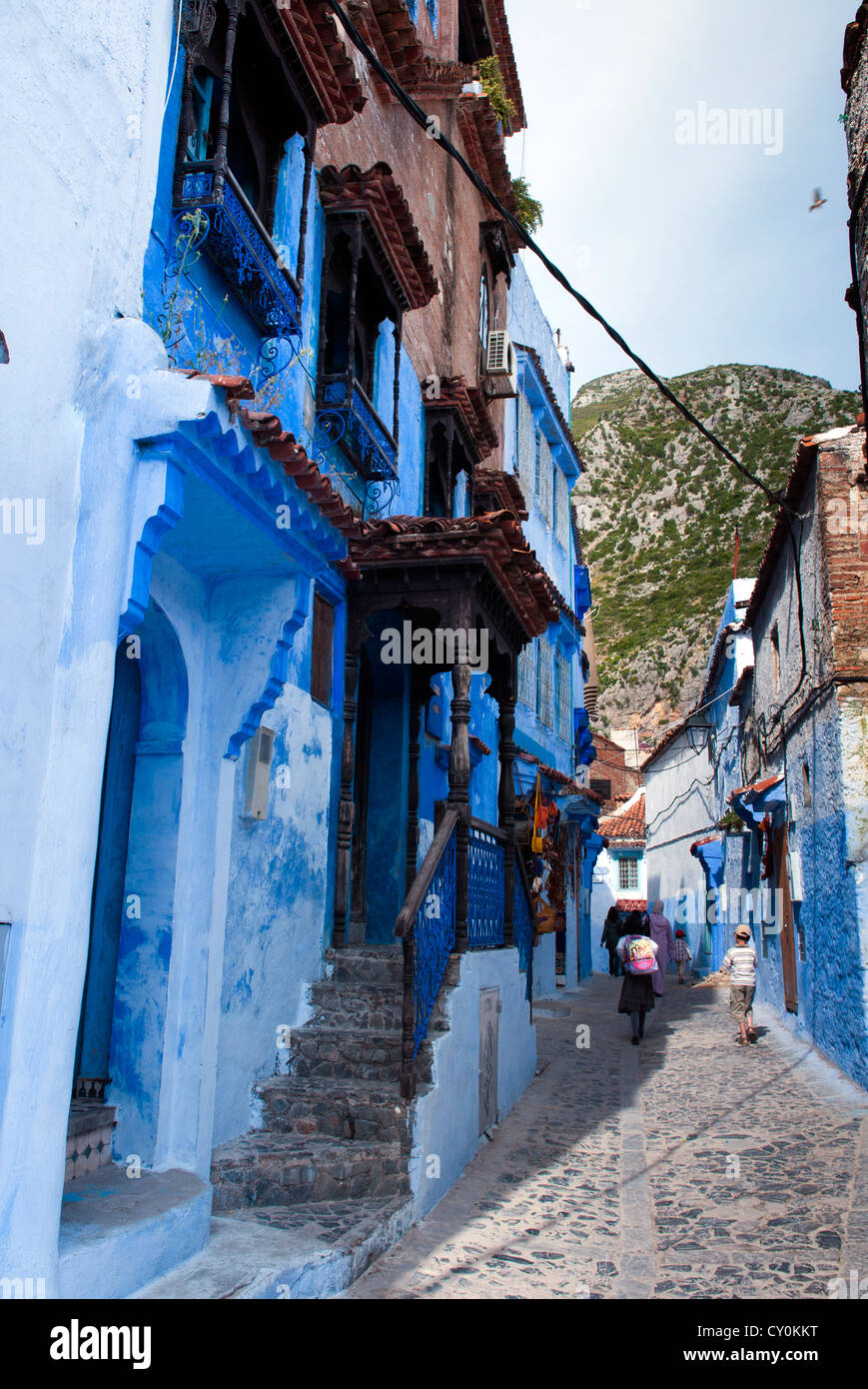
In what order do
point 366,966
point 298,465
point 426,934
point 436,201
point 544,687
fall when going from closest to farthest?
point 298,465 → point 426,934 → point 366,966 → point 436,201 → point 544,687

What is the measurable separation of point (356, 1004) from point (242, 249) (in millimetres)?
4847

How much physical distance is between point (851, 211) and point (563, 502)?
12017 millimetres

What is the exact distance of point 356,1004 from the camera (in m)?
6.88

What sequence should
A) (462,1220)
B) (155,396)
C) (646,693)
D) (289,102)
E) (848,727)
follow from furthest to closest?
(646,693), (848,727), (289,102), (462,1220), (155,396)

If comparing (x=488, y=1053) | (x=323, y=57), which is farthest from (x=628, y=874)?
(x=323, y=57)

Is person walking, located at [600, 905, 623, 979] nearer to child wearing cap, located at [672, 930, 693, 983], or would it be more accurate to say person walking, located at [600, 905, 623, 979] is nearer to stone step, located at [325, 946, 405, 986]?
child wearing cap, located at [672, 930, 693, 983]

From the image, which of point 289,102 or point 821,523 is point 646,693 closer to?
point 821,523

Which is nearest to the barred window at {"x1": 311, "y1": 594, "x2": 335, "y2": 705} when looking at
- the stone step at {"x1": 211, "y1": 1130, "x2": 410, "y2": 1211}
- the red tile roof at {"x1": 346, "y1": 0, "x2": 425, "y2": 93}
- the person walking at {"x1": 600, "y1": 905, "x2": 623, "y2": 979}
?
the stone step at {"x1": 211, "y1": 1130, "x2": 410, "y2": 1211}

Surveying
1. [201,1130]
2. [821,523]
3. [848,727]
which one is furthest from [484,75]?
[201,1130]

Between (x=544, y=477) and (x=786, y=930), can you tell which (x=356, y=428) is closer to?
(x=786, y=930)

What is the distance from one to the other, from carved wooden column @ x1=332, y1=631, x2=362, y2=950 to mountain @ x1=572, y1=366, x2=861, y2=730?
46.5m

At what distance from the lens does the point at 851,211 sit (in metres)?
11.0

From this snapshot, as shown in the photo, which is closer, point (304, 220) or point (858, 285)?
point (304, 220)
